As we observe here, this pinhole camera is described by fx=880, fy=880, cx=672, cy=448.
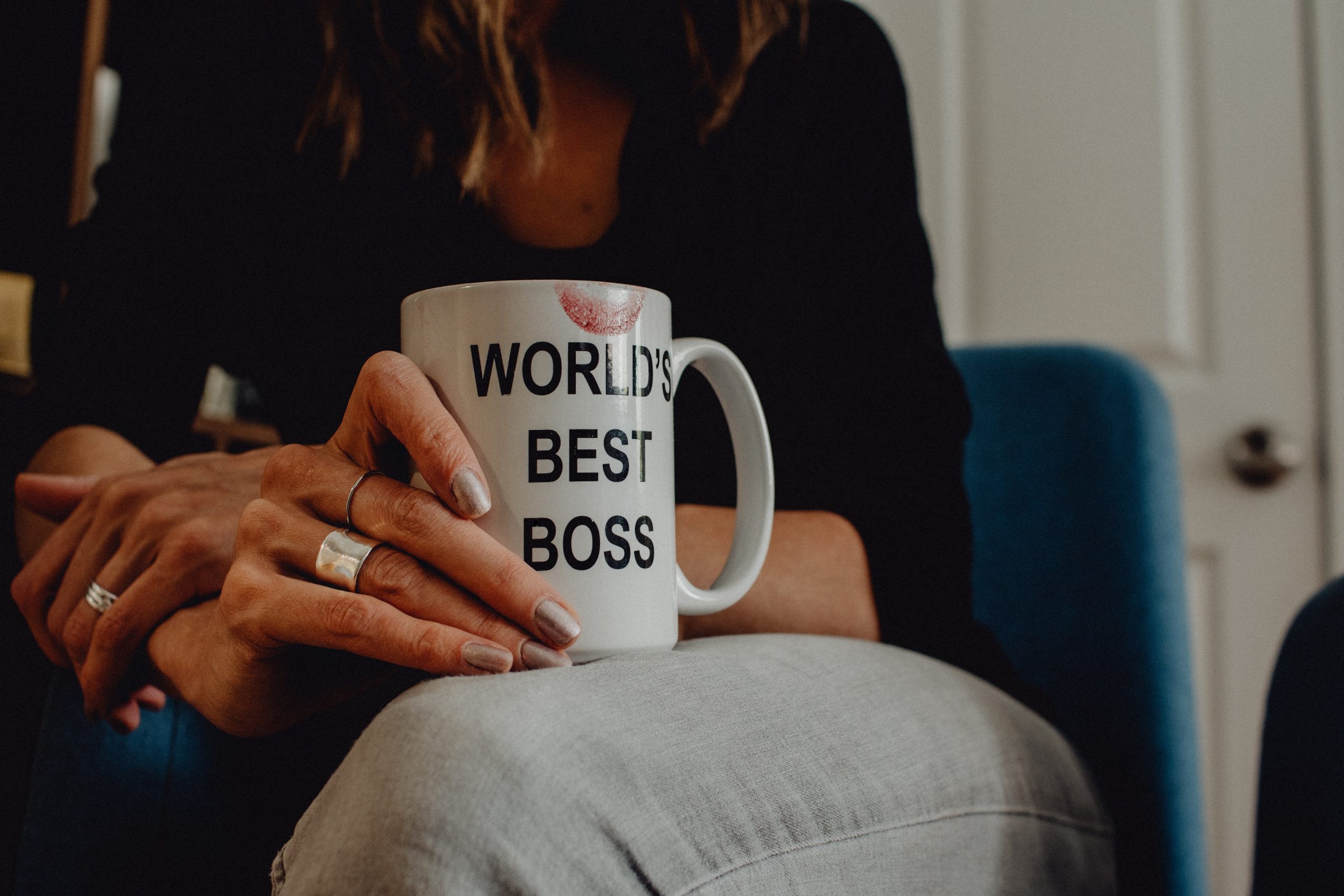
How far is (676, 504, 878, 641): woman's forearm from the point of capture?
0.52m

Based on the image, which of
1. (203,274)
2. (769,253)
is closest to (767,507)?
(769,253)

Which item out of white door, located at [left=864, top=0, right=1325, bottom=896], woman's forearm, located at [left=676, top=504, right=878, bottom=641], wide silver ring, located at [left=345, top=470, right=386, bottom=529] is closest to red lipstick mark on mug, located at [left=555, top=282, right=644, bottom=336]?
wide silver ring, located at [left=345, top=470, right=386, bottom=529]

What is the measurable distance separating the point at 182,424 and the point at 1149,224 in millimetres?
1429

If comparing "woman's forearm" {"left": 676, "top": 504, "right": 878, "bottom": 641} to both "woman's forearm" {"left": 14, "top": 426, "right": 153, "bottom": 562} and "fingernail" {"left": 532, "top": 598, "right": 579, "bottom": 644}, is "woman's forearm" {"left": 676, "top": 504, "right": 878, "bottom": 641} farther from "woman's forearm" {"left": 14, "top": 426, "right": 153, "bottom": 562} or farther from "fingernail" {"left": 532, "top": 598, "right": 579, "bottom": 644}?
"woman's forearm" {"left": 14, "top": 426, "right": 153, "bottom": 562}

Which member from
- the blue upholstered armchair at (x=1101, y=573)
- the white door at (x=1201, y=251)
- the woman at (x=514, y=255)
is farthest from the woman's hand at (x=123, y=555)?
the white door at (x=1201, y=251)

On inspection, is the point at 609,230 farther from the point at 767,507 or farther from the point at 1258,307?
the point at 1258,307

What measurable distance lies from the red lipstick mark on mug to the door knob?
1.41 meters

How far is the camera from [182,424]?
825mm

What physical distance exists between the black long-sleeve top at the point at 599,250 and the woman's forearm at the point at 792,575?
0.08 metres

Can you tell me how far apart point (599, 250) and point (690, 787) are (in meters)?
0.49

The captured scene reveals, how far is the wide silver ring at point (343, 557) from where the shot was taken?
339 millimetres

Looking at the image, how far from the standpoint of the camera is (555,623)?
32cm

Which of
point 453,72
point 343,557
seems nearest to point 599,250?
point 453,72

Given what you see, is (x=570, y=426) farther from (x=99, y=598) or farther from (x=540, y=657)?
(x=99, y=598)
